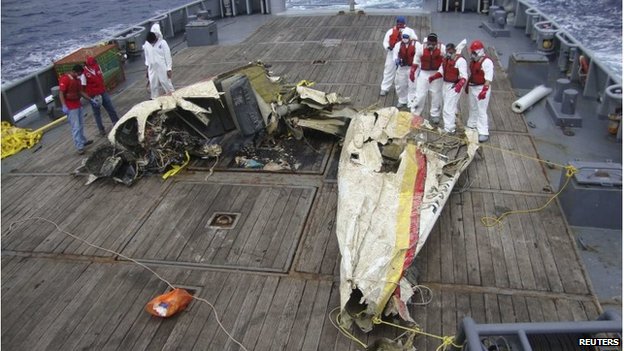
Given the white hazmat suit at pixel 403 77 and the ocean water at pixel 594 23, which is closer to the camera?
the white hazmat suit at pixel 403 77

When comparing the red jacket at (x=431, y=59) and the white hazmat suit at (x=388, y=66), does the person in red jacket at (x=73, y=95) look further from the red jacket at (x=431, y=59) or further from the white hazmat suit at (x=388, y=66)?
the red jacket at (x=431, y=59)

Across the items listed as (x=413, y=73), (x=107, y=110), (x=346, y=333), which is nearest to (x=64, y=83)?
(x=107, y=110)

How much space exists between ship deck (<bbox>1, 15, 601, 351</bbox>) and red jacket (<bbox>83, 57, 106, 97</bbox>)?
1.20 meters

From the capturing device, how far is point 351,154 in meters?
6.55

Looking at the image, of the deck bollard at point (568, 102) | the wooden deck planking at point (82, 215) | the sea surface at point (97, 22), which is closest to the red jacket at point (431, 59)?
the deck bollard at point (568, 102)

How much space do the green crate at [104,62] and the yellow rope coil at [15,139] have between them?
2.07m

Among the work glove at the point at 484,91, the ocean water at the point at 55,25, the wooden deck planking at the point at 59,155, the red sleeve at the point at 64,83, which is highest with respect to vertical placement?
the red sleeve at the point at 64,83

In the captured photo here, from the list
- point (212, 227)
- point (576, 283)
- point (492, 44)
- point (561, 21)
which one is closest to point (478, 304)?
point (576, 283)

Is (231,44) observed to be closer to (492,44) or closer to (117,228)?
(492,44)

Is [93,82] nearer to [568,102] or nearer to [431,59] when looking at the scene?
[431,59]

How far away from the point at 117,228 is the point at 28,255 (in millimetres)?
1062

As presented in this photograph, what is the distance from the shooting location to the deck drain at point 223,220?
6285mm

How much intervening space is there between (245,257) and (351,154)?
79.6 inches

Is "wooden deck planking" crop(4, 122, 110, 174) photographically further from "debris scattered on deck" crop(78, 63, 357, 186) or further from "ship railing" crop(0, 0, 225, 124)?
"ship railing" crop(0, 0, 225, 124)
